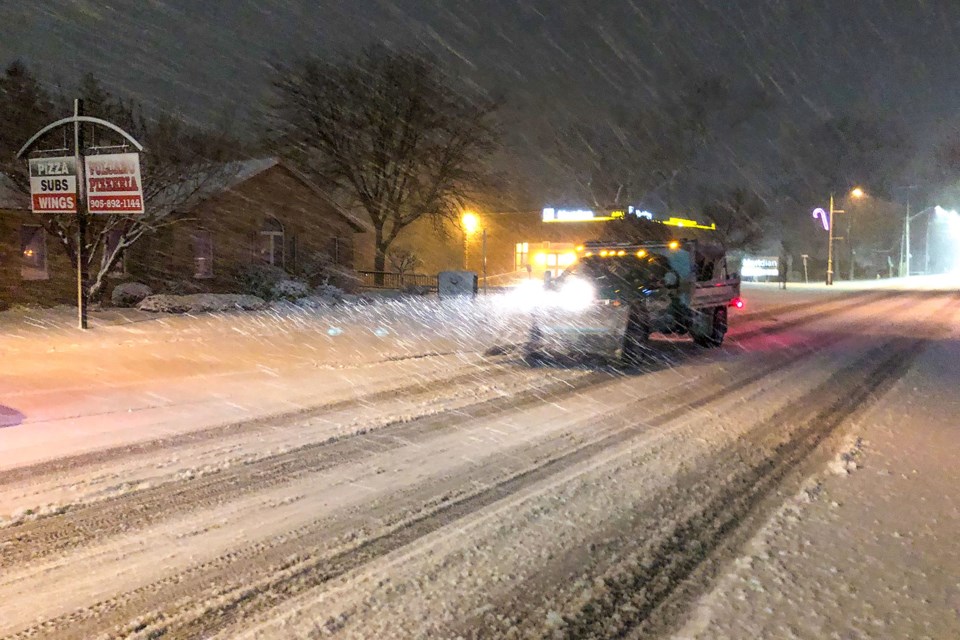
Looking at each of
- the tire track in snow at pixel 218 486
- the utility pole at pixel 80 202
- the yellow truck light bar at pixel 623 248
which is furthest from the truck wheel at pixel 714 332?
the utility pole at pixel 80 202

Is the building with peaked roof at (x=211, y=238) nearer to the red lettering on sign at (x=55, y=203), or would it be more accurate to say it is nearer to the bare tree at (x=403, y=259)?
the red lettering on sign at (x=55, y=203)

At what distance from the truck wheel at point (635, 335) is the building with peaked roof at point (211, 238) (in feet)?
49.3

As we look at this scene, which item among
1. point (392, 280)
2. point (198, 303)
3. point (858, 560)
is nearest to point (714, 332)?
point (858, 560)

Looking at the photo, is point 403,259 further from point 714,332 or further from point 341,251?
point 714,332

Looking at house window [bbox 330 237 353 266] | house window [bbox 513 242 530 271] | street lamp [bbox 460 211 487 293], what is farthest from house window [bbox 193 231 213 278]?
house window [bbox 513 242 530 271]

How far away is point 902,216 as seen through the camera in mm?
70562

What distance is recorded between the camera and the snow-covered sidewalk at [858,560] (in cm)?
386

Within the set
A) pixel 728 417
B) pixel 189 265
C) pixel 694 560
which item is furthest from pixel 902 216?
pixel 694 560

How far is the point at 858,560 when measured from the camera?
15.2 feet

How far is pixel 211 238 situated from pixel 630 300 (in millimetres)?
18208

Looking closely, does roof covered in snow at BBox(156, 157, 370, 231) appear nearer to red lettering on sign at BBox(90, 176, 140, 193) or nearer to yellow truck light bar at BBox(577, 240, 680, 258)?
red lettering on sign at BBox(90, 176, 140, 193)

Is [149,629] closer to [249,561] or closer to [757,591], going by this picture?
[249,561]

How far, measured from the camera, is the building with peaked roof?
870 inches

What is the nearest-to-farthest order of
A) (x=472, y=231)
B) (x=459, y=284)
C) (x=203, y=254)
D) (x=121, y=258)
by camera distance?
(x=121, y=258)
(x=203, y=254)
(x=459, y=284)
(x=472, y=231)
